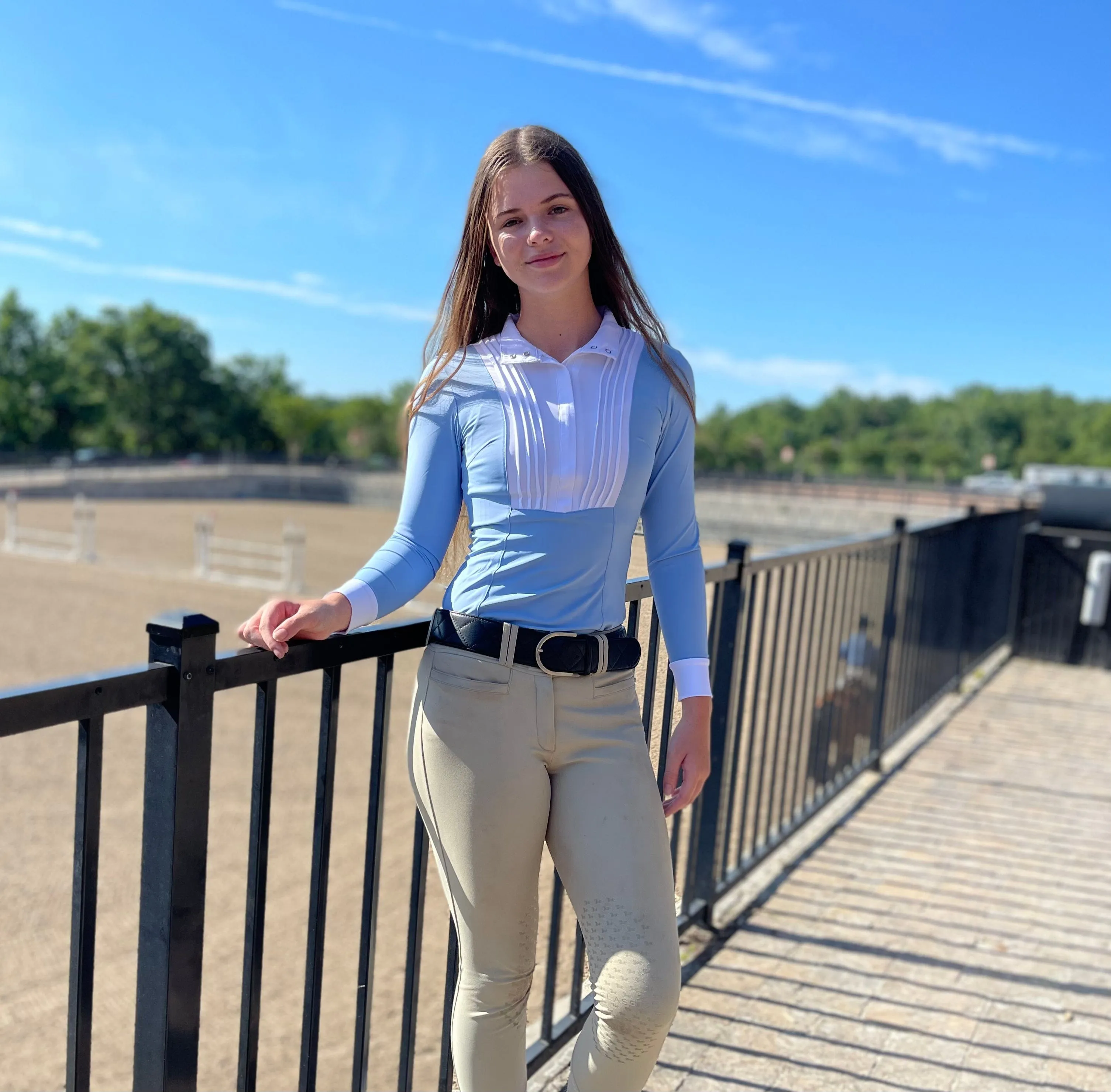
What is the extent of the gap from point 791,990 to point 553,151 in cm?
236

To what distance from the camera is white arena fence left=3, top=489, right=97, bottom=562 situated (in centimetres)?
2220

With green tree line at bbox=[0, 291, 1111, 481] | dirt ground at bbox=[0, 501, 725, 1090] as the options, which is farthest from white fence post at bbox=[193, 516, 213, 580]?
green tree line at bbox=[0, 291, 1111, 481]

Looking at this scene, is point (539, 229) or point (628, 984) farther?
point (539, 229)

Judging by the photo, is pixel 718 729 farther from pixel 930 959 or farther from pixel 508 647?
pixel 508 647

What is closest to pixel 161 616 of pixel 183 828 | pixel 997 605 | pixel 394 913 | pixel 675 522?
pixel 183 828

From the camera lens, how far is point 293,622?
1.53m

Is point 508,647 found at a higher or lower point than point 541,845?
higher

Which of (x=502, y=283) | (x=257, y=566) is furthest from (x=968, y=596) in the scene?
(x=257, y=566)

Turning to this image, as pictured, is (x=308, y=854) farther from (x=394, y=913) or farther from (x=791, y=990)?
(x=791, y=990)

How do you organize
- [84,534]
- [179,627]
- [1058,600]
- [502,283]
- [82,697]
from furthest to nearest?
[84,534] < [1058,600] < [502,283] < [179,627] < [82,697]

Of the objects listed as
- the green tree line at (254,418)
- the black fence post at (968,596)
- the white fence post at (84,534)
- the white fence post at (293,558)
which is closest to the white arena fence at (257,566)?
the white fence post at (293,558)

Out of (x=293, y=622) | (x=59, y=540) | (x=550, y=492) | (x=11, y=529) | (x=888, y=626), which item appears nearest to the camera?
(x=293, y=622)

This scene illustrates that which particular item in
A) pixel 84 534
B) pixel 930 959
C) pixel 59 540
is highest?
pixel 930 959

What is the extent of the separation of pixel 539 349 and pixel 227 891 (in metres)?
5.24
